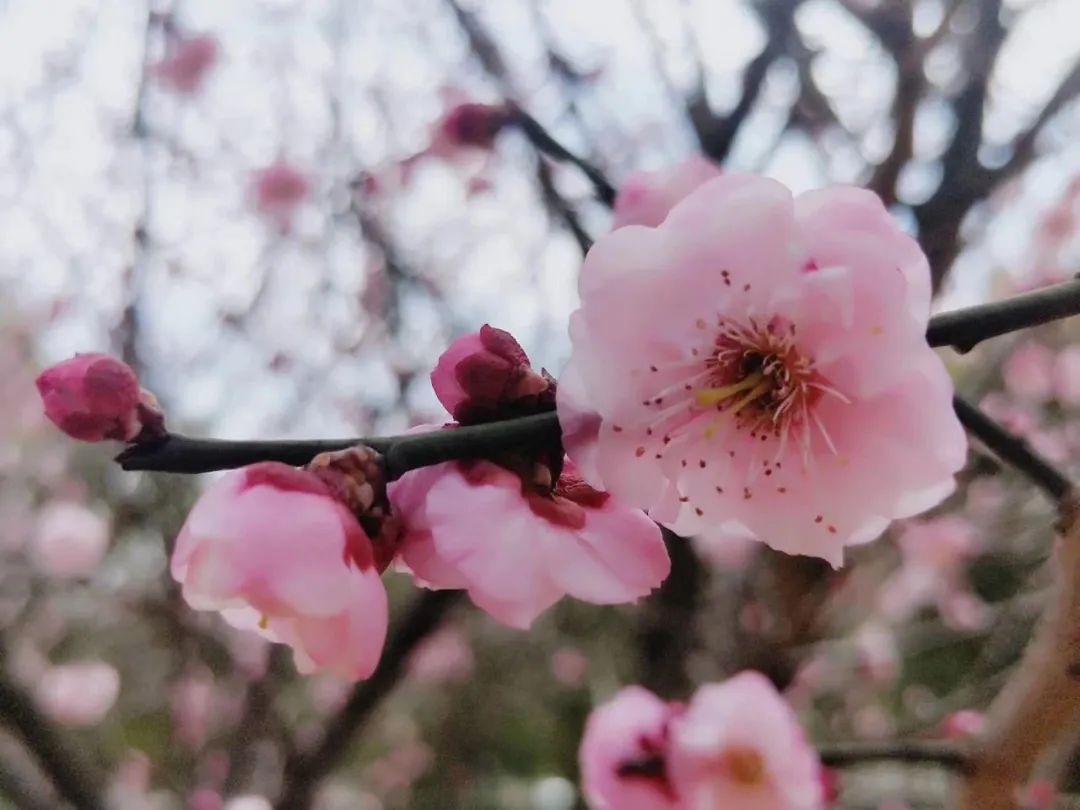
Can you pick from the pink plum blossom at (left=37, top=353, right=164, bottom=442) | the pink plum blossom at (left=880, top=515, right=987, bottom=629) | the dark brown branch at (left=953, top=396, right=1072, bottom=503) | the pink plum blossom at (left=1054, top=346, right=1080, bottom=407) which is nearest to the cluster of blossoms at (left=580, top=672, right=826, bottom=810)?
the dark brown branch at (left=953, top=396, right=1072, bottom=503)

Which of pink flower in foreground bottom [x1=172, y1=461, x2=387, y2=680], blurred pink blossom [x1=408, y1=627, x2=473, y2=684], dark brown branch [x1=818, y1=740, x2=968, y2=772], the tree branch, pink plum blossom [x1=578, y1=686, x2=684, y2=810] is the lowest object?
blurred pink blossom [x1=408, y1=627, x2=473, y2=684]

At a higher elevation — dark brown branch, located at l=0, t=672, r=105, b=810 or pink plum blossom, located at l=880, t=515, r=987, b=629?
dark brown branch, located at l=0, t=672, r=105, b=810

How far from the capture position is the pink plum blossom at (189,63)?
154 centimetres

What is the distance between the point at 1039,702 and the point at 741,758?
0.77 ft

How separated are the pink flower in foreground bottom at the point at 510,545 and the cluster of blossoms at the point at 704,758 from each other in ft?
1.13

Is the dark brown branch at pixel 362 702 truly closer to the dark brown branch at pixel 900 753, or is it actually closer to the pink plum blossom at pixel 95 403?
the dark brown branch at pixel 900 753

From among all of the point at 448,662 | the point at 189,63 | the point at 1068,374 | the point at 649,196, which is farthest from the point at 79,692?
the point at 1068,374

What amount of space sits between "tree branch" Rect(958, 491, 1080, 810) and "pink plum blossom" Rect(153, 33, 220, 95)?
1585mm

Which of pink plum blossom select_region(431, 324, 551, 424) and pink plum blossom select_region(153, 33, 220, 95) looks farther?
pink plum blossom select_region(153, 33, 220, 95)


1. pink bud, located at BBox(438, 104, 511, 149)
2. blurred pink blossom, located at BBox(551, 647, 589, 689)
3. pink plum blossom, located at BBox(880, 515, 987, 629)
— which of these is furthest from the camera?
blurred pink blossom, located at BBox(551, 647, 589, 689)

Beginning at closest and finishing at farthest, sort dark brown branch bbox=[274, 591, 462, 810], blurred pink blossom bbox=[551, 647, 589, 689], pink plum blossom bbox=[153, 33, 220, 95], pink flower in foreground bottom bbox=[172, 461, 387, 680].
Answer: pink flower in foreground bottom bbox=[172, 461, 387, 680], dark brown branch bbox=[274, 591, 462, 810], pink plum blossom bbox=[153, 33, 220, 95], blurred pink blossom bbox=[551, 647, 589, 689]

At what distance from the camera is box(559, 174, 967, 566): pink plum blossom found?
0.96 ft

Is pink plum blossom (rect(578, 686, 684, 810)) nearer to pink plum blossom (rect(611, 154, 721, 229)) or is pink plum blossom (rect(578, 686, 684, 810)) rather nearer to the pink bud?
pink plum blossom (rect(611, 154, 721, 229))

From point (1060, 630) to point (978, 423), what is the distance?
0.46 ft
